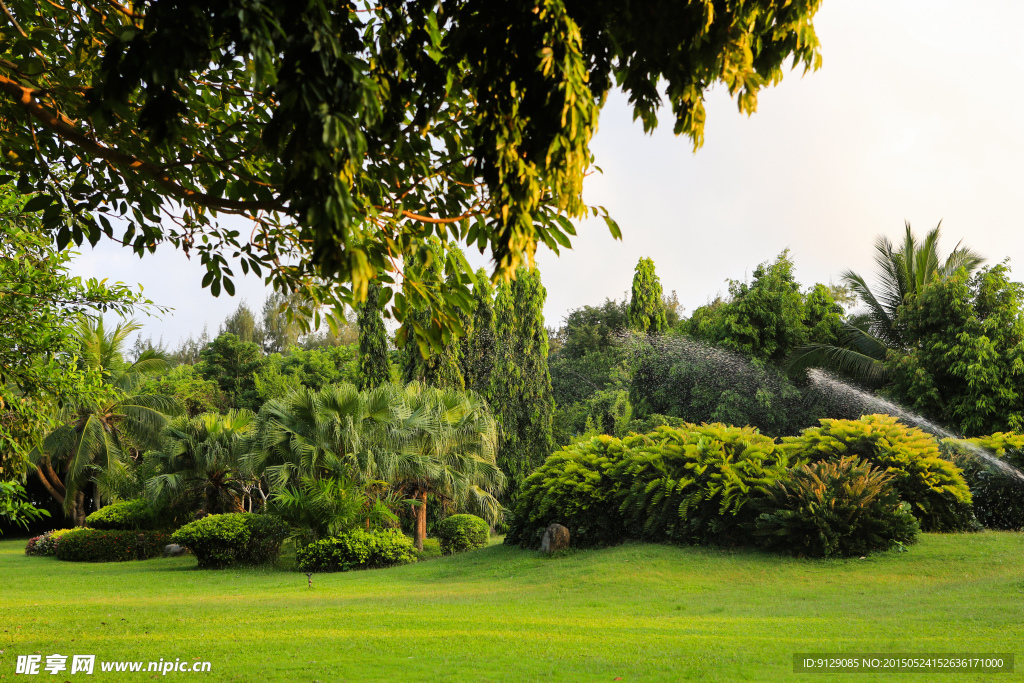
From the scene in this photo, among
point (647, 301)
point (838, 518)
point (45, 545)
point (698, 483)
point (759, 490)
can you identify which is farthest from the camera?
point (647, 301)

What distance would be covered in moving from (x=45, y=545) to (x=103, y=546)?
3625mm

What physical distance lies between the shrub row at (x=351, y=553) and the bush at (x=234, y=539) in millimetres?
1011

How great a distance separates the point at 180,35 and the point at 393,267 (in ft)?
4.95

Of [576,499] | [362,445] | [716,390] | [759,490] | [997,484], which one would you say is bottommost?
[576,499]

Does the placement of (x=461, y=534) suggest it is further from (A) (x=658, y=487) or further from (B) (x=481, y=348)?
(B) (x=481, y=348)

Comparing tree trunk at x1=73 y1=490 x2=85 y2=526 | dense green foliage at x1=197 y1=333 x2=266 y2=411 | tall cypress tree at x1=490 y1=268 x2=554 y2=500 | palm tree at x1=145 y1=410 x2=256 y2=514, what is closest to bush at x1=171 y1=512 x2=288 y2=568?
palm tree at x1=145 y1=410 x2=256 y2=514

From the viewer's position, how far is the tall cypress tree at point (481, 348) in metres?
23.4

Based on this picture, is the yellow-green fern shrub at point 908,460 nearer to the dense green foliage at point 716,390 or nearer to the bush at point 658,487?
the bush at point 658,487

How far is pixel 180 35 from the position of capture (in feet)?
6.78

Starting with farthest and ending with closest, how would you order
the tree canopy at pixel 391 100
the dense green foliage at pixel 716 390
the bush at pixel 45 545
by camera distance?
1. the dense green foliage at pixel 716 390
2. the bush at pixel 45 545
3. the tree canopy at pixel 391 100

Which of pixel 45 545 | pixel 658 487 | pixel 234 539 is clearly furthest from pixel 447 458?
pixel 45 545

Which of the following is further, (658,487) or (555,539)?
(555,539)

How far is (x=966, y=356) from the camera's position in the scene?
17750 millimetres

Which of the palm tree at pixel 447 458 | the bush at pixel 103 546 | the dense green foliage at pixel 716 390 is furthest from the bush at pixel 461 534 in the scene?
the dense green foliage at pixel 716 390
